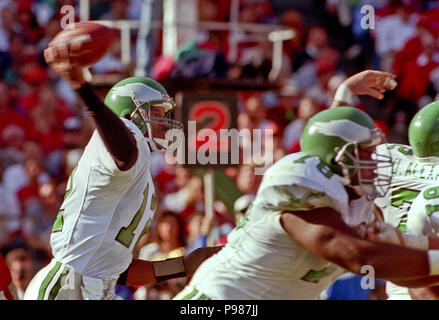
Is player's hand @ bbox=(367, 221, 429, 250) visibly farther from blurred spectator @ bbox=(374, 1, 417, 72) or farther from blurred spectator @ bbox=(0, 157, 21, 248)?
blurred spectator @ bbox=(374, 1, 417, 72)

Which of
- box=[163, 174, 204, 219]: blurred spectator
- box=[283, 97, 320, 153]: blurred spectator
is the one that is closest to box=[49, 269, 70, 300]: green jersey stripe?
box=[163, 174, 204, 219]: blurred spectator

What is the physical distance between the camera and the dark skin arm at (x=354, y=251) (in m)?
3.30

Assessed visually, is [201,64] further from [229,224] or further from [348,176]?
[348,176]

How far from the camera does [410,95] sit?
10.7m

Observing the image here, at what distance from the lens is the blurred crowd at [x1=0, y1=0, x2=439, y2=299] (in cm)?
815

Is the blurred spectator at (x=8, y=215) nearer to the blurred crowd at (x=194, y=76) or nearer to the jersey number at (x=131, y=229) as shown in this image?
the blurred crowd at (x=194, y=76)

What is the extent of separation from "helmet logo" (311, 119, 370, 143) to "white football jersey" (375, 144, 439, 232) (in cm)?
156

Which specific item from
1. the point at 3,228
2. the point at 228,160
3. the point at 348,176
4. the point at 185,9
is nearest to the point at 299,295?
the point at 348,176

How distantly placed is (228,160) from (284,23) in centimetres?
430

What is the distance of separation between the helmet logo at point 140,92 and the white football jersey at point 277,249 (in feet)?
4.41

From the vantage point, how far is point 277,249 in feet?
11.4

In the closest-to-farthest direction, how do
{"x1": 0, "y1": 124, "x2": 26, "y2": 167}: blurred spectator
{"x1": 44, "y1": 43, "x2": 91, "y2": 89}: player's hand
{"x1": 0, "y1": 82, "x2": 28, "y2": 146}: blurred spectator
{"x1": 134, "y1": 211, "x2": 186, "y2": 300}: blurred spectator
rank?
1. {"x1": 44, "y1": 43, "x2": 91, "y2": 89}: player's hand
2. {"x1": 134, "y1": 211, "x2": 186, "y2": 300}: blurred spectator
3. {"x1": 0, "y1": 124, "x2": 26, "y2": 167}: blurred spectator
4. {"x1": 0, "y1": 82, "x2": 28, "y2": 146}: blurred spectator

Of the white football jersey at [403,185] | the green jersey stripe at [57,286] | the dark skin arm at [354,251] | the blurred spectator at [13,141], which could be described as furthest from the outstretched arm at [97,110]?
the blurred spectator at [13,141]

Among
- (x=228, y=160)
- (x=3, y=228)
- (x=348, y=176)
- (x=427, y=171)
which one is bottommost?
(x=3, y=228)
